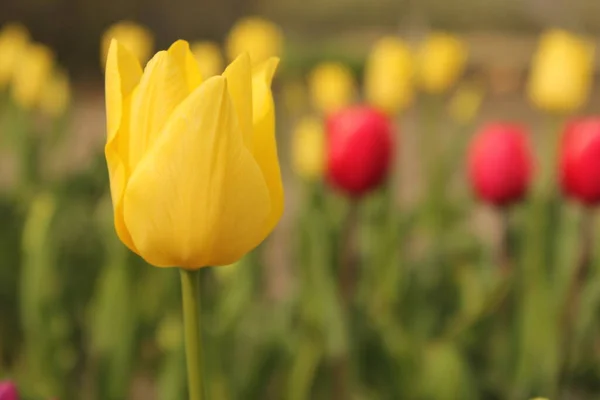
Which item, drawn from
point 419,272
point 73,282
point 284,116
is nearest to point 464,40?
point 284,116

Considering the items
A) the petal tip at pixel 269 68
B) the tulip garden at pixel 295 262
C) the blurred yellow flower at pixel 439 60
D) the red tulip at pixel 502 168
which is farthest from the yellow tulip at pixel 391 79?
the petal tip at pixel 269 68

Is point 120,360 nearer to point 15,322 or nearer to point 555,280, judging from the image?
point 15,322

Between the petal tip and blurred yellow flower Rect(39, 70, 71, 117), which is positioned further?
blurred yellow flower Rect(39, 70, 71, 117)

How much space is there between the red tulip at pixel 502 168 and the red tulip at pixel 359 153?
77 mm

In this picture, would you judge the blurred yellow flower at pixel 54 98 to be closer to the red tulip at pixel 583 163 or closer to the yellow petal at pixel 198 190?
the red tulip at pixel 583 163

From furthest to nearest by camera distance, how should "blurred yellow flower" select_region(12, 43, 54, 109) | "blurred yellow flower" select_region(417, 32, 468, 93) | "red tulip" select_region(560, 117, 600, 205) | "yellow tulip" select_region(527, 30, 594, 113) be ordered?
"blurred yellow flower" select_region(12, 43, 54, 109), "blurred yellow flower" select_region(417, 32, 468, 93), "yellow tulip" select_region(527, 30, 594, 113), "red tulip" select_region(560, 117, 600, 205)

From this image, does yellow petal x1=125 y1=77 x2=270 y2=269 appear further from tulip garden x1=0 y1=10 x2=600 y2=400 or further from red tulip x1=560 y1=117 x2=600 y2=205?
red tulip x1=560 y1=117 x2=600 y2=205

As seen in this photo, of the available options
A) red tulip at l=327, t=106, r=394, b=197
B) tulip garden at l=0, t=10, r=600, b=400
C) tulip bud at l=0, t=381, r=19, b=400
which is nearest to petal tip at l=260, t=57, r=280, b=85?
tulip garden at l=0, t=10, r=600, b=400

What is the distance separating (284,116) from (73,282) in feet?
3.01

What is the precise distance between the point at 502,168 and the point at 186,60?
1.44ft

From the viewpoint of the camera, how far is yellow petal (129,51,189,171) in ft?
0.70

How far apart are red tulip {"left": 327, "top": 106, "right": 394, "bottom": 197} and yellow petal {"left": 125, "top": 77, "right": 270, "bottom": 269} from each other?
1.27 feet

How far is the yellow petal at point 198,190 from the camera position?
21 centimetres

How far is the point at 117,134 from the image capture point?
0.22 meters
